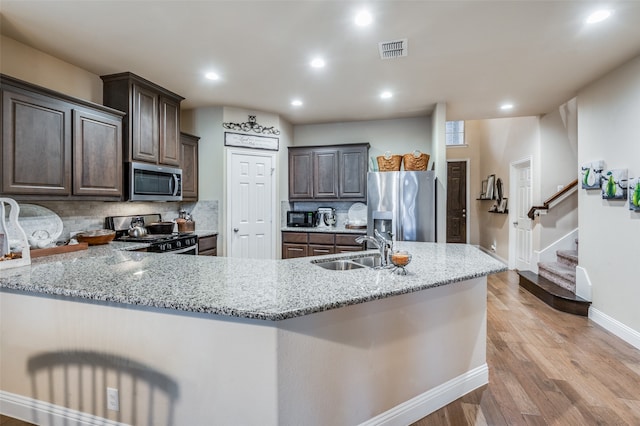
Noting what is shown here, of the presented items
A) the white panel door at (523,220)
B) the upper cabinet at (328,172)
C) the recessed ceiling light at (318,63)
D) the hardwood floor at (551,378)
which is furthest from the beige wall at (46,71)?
the white panel door at (523,220)

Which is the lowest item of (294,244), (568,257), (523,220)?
(568,257)

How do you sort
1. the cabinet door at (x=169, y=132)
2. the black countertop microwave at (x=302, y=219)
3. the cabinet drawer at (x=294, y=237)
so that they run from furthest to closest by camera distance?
the black countertop microwave at (x=302, y=219) < the cabinet drawer at (x=294, y=237) < the cabinet door at (x=169, y=132)

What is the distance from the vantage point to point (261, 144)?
4602mm

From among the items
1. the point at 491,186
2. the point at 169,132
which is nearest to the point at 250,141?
the point at 169,132

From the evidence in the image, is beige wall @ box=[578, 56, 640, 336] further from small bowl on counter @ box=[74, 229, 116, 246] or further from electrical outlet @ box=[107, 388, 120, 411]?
small bowl on counter @ box=[74, 229, 116, 246]

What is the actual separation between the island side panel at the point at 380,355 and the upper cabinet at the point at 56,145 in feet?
7.77

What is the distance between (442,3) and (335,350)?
2215 mm

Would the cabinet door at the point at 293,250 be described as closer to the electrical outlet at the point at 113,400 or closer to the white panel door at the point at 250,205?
the white panel door at the point at 250,205

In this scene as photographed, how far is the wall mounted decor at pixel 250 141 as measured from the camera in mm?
4352

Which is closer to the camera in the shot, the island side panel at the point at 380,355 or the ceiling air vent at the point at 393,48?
the island side panel at the point at 380,355

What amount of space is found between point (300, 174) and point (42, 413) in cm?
392

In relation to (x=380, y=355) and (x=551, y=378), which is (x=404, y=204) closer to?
(x=551, y=378)

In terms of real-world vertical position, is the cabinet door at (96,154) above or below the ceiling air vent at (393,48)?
below

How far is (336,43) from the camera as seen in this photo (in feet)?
8.45
